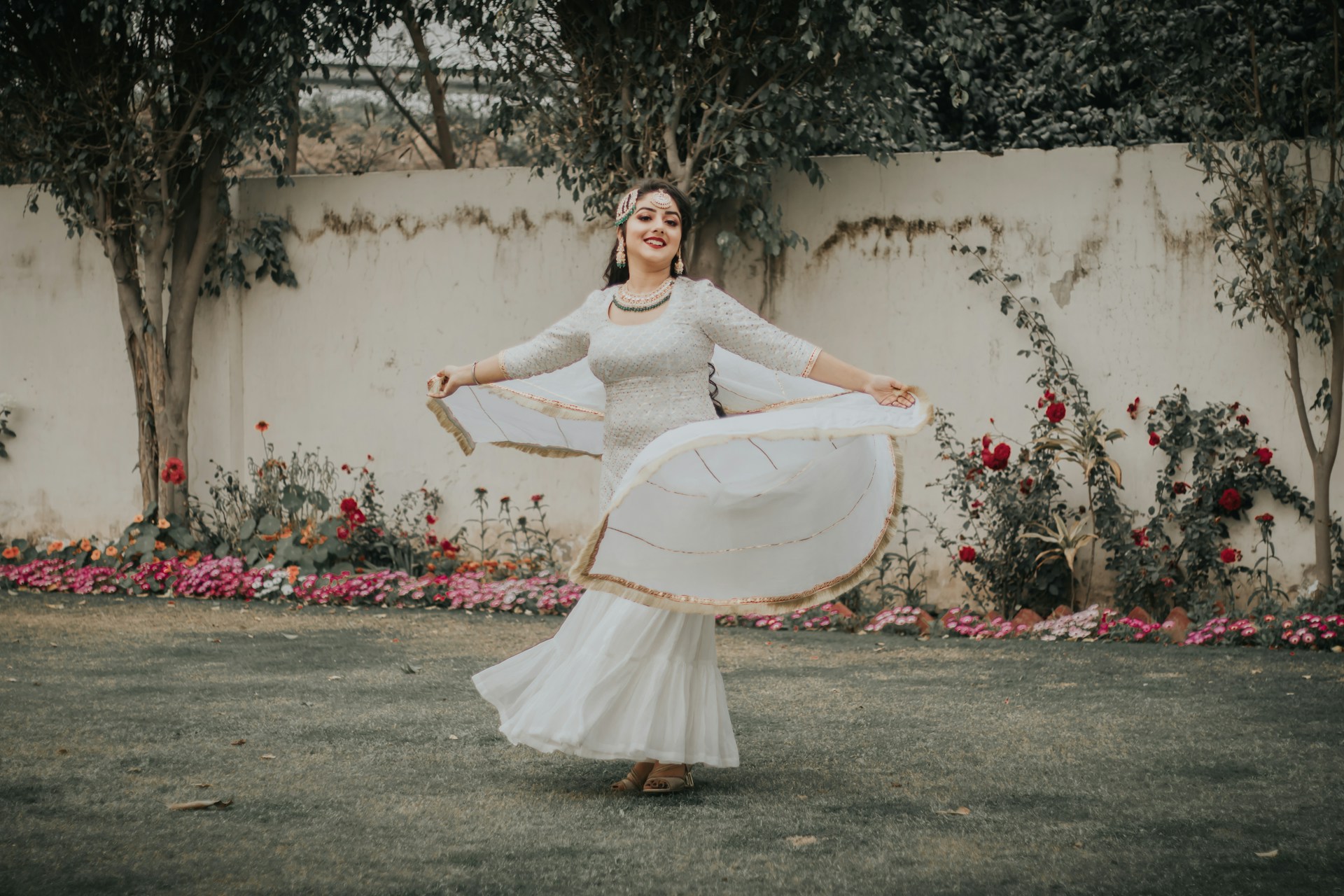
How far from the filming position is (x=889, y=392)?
11.5 feet

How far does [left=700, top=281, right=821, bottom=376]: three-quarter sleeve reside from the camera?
11.9ft

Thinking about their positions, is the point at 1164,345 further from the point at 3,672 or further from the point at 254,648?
the point at 3,672

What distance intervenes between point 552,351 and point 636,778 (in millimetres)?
1220

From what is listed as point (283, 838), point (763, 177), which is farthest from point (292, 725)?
point (763, 177)

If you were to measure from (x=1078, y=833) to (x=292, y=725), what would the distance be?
250cm

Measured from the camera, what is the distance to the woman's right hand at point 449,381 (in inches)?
157

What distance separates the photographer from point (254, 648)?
5891 mm

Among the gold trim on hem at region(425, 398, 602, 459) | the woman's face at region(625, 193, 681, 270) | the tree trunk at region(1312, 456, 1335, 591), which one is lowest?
the tree trunk at region(1312, 456, 1335, 591)

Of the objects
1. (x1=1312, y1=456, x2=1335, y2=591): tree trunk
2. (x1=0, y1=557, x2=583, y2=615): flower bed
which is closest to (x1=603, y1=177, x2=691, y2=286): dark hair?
(x1=0, y1=557, x2=583, y2=615): flower bed

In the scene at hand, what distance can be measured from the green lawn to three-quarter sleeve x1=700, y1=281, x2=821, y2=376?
3.80 ft

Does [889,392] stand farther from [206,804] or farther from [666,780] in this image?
[206,804]

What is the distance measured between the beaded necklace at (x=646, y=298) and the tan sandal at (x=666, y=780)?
4.03 ft

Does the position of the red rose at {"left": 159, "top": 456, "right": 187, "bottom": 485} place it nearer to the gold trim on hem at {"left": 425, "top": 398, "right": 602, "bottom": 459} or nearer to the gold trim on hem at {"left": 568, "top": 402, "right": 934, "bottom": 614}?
the gold trim on hem at {"left": 425, "top": 398, "right": 602, "bottom": 459}

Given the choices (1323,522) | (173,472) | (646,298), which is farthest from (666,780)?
(173,472)
